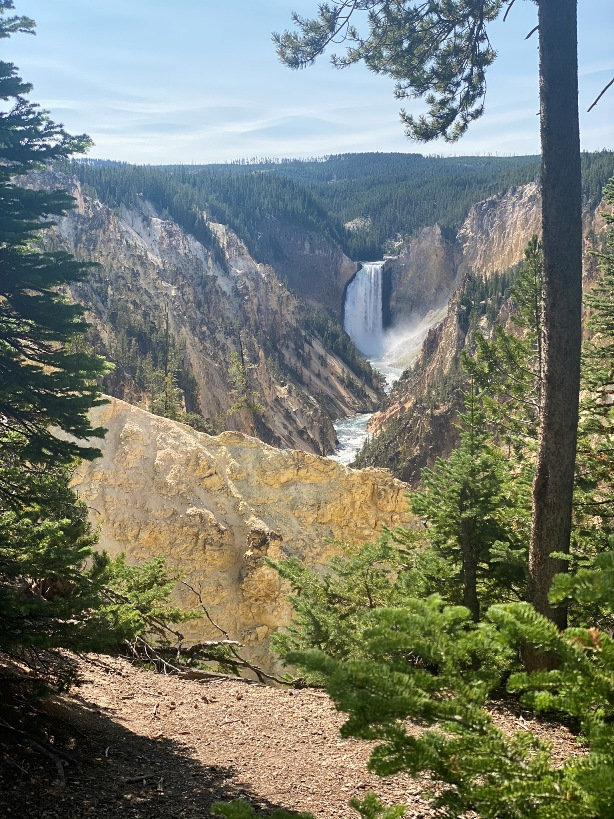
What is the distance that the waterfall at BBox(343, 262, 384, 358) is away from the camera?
108 meters

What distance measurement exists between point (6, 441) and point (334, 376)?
81.4m

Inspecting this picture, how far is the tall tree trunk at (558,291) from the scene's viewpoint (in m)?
4.90

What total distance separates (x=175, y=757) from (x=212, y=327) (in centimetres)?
6767

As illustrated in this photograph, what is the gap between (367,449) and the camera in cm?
5669

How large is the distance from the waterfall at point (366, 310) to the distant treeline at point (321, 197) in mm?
9373

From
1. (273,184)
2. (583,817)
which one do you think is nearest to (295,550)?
(583,817)

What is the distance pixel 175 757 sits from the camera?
14.5 feet

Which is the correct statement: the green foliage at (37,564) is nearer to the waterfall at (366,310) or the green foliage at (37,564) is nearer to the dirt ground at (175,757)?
the dirt ground at (175,757)

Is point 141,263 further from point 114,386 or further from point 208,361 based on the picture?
point 114,386

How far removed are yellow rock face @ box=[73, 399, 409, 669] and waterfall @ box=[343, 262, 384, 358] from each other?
9155cm

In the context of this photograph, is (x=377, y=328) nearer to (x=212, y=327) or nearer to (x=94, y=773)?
(x=212, y=327)

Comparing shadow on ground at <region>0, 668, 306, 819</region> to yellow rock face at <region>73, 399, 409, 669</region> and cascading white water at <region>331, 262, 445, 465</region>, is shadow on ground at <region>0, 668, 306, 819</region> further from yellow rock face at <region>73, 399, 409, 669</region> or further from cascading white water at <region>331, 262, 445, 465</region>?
cascading white water at <region>331, 262, 445, 465</region>

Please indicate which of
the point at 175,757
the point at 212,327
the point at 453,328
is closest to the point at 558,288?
the point at 175,757

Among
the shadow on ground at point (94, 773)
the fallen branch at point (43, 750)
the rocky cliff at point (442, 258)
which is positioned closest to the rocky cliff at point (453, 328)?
the rocky cliff at point (442, 258)
